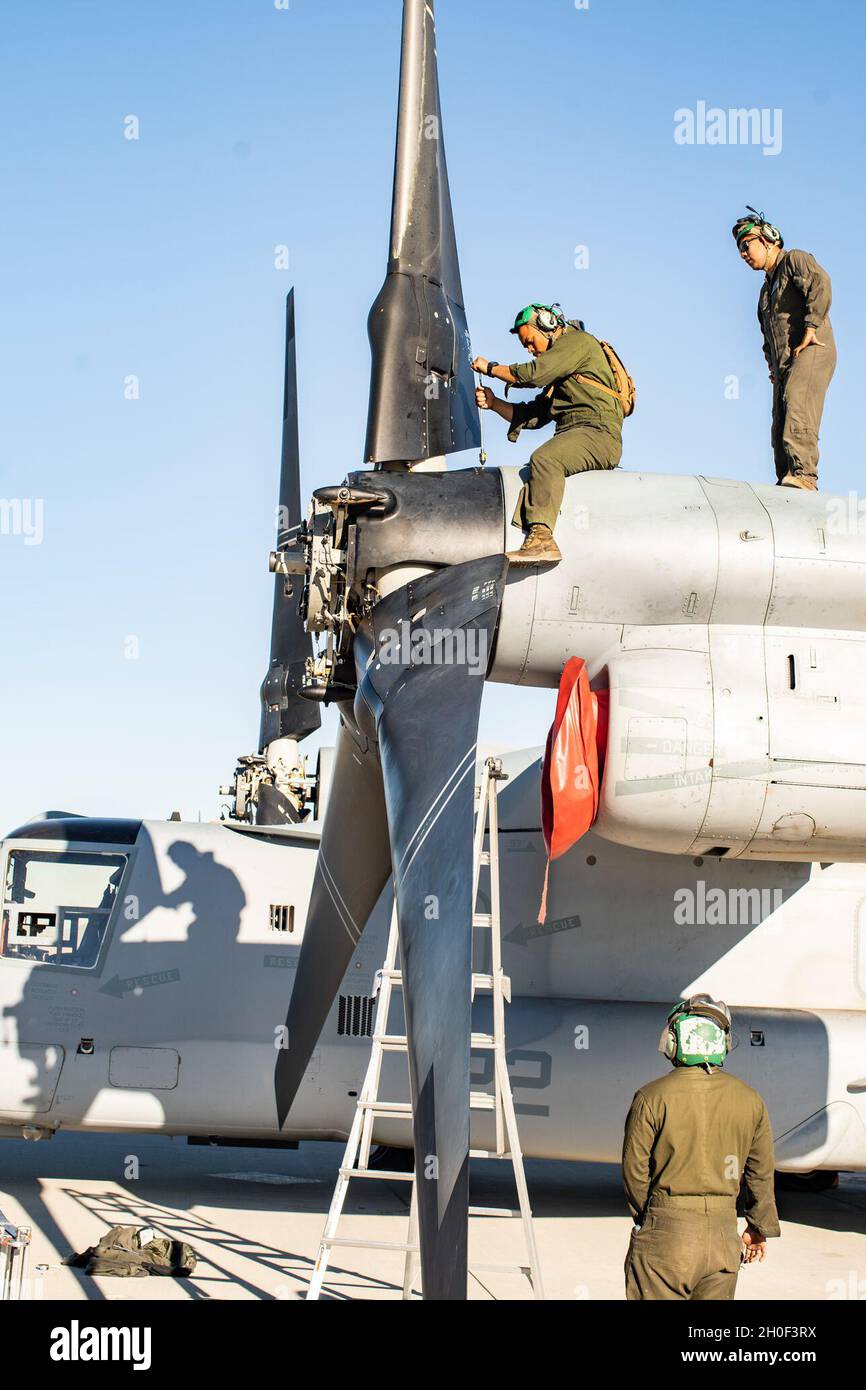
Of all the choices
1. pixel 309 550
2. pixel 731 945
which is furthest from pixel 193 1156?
pixel 309 550

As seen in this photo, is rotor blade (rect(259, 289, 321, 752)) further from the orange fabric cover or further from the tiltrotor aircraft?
the orange fabric cover

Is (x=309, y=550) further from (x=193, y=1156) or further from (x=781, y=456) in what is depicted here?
(x=193, y=1156)

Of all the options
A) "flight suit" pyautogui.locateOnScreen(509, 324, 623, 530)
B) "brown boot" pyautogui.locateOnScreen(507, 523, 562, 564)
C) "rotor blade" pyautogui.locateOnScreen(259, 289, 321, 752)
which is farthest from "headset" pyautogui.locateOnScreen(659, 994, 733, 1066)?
"rotor blade" pyautogui.locateOnScreen(259, 289, 321, 752)

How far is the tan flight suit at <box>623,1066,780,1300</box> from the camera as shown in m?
5.10

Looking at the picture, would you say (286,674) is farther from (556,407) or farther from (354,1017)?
(556,407)

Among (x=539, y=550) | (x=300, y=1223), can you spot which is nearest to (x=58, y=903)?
(x=300, y=1223)

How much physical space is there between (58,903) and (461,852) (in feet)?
22.2

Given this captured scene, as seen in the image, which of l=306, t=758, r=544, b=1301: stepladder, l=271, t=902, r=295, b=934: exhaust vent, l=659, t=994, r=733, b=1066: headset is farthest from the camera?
l=271, t=902, r=295, b=934: exhaust vent

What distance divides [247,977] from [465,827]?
5916 millimetres

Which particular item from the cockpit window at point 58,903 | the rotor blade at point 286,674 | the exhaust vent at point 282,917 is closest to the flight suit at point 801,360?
the exhaust vent at point 282,917

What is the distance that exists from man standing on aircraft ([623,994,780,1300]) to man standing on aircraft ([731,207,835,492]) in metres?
3.95

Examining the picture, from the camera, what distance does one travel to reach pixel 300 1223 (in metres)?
10.2
